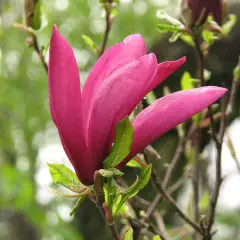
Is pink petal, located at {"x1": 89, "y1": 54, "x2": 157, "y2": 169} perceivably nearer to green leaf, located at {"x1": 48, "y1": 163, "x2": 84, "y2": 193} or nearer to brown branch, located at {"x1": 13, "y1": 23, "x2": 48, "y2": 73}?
green leaf, located at {"x1": 48, "y1": 163, "x2": 84, "y2": 193}

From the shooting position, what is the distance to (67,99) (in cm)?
37

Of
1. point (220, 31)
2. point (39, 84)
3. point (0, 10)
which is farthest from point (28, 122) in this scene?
point (220, 31)

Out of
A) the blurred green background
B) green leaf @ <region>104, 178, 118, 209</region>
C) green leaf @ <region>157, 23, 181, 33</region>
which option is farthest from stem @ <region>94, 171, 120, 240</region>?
the blurred green background

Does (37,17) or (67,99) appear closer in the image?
(67,99)

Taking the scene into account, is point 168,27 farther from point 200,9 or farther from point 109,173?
point 109,173

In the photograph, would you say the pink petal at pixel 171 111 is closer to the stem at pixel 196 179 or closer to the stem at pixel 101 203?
the stem at pixel 101 203

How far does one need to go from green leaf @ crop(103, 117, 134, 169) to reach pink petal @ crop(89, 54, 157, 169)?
0.4 inches

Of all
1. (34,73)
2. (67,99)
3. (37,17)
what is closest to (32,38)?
(37,17)

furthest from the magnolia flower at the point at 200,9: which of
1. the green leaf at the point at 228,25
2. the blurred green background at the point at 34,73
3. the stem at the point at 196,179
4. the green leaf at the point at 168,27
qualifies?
the blurred green background at the point at 34,73

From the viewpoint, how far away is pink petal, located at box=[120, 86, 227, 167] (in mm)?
368

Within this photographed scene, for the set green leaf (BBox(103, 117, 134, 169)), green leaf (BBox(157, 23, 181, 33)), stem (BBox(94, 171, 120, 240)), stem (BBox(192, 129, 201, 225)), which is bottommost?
stem (BBox(192, 129, 201, 225))

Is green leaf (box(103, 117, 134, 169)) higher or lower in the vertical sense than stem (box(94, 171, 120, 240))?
higher

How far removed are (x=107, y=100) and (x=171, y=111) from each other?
0.05 metres

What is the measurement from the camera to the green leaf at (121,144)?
369 millimetres
